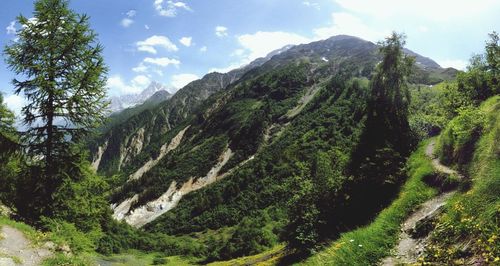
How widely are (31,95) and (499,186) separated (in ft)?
74.5

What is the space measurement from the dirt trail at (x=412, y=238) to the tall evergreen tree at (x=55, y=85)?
1836cm

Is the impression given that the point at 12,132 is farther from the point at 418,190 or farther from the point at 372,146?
the point at 372,146

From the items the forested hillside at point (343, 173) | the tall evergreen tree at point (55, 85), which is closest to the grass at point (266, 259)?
the forested hillside at point (343, 173)

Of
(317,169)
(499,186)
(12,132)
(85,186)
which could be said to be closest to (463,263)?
(499,186)

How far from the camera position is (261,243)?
102438 mm

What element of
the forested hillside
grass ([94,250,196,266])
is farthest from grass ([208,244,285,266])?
grass ([94,250,196,266])

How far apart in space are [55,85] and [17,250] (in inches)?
374

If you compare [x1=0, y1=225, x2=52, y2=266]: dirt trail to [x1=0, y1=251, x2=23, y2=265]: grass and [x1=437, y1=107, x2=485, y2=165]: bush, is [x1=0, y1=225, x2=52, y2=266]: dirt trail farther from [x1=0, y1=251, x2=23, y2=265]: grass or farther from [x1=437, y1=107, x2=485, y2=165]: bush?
[x1=437, y1=107, x2=485, y2=165]: bush

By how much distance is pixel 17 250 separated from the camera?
1620 cm

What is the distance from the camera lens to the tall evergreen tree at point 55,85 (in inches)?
852

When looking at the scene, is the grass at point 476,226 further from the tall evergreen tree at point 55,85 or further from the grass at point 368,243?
the tall evergreen tree at point 55,85

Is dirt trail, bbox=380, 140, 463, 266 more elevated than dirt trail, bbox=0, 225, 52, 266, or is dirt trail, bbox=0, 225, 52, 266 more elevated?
dirt trail, bbox=380, 140, 463, 266

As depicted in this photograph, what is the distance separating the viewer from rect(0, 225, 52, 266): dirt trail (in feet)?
48.8

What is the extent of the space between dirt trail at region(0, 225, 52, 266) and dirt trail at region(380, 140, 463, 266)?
541 inches
